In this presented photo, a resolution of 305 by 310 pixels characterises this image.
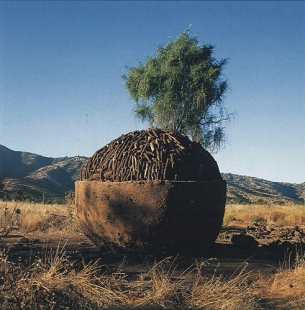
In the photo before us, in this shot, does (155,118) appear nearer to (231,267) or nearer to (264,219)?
(264,219)

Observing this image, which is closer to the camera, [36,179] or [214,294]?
[214,294]

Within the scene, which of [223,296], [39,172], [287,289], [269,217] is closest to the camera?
[223,296]

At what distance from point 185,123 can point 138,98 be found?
3265 mm

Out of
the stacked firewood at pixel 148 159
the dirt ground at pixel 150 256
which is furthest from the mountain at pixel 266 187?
the stacked firewood at pixel 148 159

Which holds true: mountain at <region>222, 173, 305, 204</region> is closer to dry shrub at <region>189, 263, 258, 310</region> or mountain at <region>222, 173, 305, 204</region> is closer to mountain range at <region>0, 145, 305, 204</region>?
mountain range at <region>0, 145, 305, 204</region>

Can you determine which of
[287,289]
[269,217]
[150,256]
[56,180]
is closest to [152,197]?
[150,256]

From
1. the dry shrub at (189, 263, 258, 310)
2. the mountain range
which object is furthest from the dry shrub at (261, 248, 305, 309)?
the mountain range

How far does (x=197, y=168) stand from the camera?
7.51 metres

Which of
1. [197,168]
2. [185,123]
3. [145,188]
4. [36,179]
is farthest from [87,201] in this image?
[36,179]

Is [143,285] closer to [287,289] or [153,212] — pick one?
[153,212]

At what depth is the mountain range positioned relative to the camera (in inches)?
1699

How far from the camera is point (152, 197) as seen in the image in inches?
274

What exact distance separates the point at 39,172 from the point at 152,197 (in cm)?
4799

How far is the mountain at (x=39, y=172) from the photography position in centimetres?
4278
